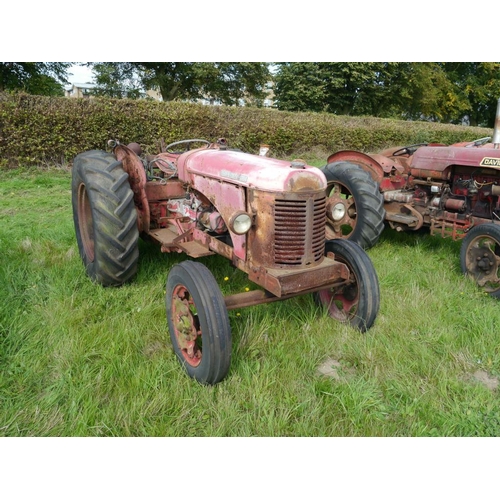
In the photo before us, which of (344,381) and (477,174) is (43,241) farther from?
(477,174)

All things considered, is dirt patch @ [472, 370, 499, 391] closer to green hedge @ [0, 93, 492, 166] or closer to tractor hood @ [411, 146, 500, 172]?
tractor hood @ [411, 146, 500, 172]

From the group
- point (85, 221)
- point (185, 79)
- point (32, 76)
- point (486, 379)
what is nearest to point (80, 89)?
point (185, 79)

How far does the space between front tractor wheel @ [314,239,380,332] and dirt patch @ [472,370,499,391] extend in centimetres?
79

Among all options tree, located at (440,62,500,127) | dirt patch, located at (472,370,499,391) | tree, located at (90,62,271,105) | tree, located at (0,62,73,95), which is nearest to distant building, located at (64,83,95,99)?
tree, located at (90,62,271,105)

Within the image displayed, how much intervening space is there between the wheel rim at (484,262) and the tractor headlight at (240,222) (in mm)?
2724

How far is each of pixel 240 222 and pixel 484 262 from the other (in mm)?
2850

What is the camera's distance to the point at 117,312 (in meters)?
3.49

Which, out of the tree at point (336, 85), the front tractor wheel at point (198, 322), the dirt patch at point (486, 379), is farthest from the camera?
the tree at point (336, 85)

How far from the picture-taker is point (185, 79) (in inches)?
968

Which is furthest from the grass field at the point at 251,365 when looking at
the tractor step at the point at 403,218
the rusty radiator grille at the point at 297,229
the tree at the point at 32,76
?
the tree at the point at 32,76

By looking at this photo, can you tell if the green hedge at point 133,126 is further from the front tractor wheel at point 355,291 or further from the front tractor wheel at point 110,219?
the front tractor wheel at point 355,291

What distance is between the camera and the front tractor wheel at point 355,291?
309 centimetres

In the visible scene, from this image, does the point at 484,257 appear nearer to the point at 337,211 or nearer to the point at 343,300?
the point at 343,300

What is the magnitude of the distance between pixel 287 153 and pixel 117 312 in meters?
11.6
